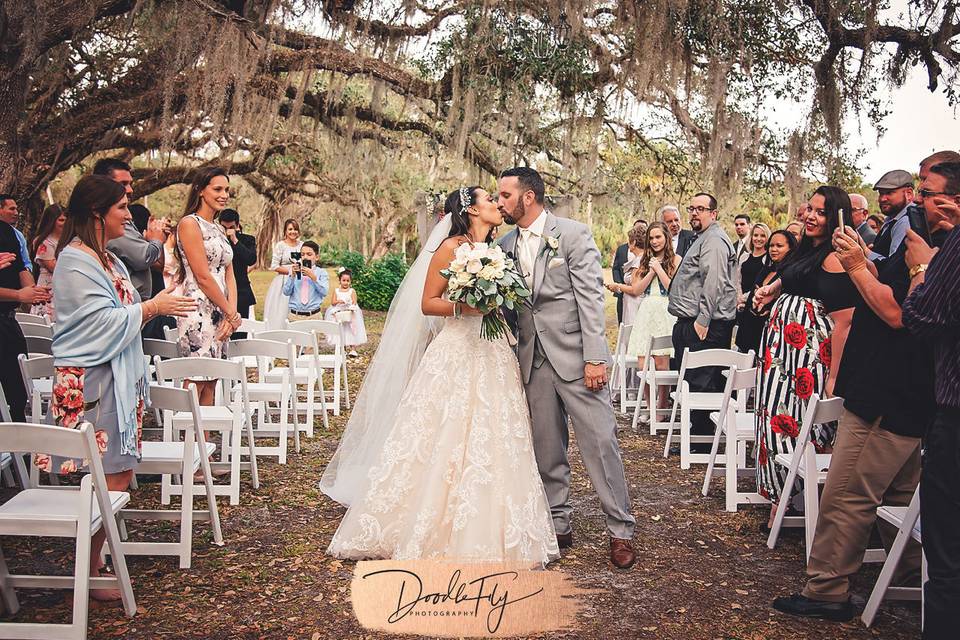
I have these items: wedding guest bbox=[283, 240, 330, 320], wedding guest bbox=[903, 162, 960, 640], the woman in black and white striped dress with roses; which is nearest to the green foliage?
wedding guest bbox=[283, 240, 330, 320]

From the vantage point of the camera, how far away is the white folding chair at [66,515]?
270 cm

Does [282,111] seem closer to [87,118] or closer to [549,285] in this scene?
[87,118]

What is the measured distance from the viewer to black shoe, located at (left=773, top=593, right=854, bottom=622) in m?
3.42

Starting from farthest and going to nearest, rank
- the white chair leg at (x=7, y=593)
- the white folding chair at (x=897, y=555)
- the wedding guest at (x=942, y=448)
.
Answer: the white chair leg at (x=7, y=593) → the white folding chair at (x=897, y=555) → the wedding guest at (x=942, y=448)

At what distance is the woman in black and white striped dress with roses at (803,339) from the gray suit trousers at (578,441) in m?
0.96

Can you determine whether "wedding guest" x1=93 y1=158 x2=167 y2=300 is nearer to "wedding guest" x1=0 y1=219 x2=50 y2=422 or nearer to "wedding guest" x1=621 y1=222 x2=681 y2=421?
"wedding guest" x1=0 y1=219 x2=50 y2=422

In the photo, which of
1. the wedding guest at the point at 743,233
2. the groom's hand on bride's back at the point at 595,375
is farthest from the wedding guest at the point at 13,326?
the wedding guest at the point at 743,233

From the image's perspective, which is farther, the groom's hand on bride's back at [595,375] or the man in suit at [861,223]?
the man in suit at [861,223]

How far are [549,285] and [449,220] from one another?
0.95m

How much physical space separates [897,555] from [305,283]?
7888 millimetres

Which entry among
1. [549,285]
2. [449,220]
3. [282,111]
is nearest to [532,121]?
[282,111]

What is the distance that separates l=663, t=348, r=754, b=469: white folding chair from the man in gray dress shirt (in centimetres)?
29

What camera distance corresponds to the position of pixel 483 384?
161 inches

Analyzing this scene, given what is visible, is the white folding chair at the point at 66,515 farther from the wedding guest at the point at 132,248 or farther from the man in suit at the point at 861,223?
the man in suit at the point at 861,223
